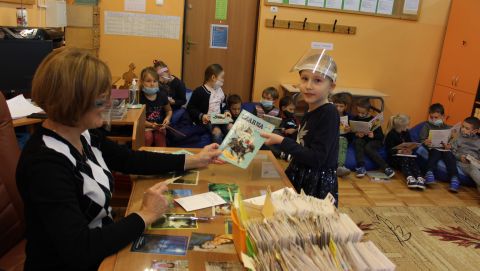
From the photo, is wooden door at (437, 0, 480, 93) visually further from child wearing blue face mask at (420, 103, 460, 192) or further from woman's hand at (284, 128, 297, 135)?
woman's hand at (284, 128, 297, 135)

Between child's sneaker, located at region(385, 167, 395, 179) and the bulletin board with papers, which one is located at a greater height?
the bulletin board with papers

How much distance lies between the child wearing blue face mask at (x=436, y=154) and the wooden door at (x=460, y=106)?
59 centimetres

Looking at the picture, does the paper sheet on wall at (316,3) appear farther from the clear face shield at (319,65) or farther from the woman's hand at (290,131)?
the clear face shield at (319,65)

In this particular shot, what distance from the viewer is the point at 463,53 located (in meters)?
5.18

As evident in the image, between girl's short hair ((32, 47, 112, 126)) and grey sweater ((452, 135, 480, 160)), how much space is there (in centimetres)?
422

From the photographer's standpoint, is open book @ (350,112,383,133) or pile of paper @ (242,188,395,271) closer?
pile of paper @ (242,188,395,271)

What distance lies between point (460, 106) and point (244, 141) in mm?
4251

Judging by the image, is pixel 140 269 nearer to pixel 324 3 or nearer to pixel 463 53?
pixel 324 3

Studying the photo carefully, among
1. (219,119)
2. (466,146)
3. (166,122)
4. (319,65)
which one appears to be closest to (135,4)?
(166,122)

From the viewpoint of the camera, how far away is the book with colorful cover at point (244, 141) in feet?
6.07

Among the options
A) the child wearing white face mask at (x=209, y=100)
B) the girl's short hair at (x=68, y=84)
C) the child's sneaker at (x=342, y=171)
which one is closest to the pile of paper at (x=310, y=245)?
the girl's short hair at (x=68, y=84)

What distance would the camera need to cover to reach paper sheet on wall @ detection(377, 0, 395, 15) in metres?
5.29

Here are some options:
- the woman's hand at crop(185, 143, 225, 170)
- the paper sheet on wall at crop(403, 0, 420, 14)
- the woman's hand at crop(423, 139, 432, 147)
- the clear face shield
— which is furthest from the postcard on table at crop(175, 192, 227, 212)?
the paper sheet on wall at crop(403, 0, 420, 14)

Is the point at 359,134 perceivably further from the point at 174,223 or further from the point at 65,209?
the point at 65,209
